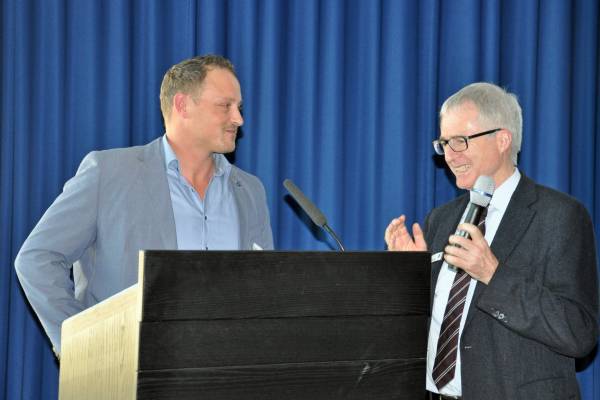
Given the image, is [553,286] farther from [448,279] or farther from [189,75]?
[189,75]

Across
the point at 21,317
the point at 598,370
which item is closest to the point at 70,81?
the point at 21,317

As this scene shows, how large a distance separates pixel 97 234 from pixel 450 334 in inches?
51.6

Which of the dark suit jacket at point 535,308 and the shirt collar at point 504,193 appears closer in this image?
the dark suit jacket at point 535,308

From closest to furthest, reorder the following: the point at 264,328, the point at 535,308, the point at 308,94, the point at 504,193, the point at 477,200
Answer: the point at 264,328, the point at 477,200, the point at 535,308, the point at 504,193, the point at 308,94

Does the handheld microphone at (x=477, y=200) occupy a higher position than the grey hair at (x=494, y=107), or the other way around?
the grey hair at (x=494, y=107)

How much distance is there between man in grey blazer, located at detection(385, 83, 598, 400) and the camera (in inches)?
102

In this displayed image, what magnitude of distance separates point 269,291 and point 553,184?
3.15 metres

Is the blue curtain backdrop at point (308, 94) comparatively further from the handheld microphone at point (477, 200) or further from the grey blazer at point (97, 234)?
the handheld microphone at point (477, 200)

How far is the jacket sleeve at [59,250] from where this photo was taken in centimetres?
251

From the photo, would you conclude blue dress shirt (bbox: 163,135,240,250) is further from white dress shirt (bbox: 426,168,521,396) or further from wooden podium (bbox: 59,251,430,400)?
wooden podium (bbox: 59,251,430,400)

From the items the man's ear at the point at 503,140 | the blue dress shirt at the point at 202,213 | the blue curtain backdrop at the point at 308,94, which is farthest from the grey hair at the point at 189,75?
the man's ear at the point at 503,140

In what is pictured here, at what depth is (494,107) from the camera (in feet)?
10.0

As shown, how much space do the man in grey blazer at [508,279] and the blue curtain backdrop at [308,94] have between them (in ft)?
3.67

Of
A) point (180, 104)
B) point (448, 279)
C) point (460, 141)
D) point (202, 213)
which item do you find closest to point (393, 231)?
point (448, 279)
